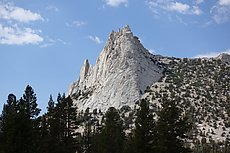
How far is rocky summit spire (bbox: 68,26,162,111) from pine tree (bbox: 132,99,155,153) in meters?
101

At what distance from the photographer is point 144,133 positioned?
4716cm

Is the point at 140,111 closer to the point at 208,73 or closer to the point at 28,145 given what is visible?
the point at 28,145

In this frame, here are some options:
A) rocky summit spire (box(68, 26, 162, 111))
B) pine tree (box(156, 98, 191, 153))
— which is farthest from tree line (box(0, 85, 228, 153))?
rocky summit spire (box(68, 26, 162, 111))

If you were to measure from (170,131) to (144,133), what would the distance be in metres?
4.50

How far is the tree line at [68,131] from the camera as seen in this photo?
3728cm

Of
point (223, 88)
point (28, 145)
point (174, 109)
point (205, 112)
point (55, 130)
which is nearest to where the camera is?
point (28, 145)

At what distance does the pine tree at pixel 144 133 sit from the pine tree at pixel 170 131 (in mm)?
2771

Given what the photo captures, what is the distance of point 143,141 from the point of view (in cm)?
4691

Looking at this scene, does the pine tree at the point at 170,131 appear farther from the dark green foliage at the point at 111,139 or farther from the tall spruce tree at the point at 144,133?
the dark green foliage at the point at 111,139

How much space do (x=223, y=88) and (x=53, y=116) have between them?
115m

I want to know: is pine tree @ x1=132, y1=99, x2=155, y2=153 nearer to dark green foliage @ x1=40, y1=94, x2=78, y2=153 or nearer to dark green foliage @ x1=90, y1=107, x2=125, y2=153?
dark green foliage @ x1=40, y1=94, x2=78, y2=153

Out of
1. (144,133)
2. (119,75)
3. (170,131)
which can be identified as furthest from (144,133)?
(119,75)

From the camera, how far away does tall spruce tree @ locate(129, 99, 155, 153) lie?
46750mm

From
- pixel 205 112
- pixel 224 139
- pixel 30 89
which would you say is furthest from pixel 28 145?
pixel 205 112
